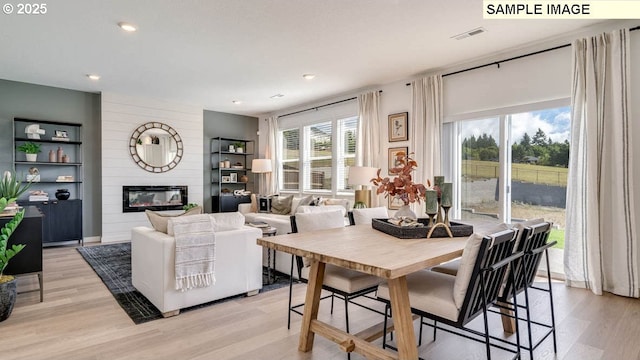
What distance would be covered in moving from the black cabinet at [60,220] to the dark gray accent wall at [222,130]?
2.34 m

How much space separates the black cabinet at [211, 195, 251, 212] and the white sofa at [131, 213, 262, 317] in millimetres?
3903

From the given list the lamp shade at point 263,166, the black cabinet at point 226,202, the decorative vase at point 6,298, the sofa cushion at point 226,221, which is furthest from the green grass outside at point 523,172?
the decorative vase at point 6,298

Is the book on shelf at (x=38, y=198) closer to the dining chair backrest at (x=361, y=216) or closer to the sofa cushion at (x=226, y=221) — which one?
the sofa cushion at (x=226, y=221)

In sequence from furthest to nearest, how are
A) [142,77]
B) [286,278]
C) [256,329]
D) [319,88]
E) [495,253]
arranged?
[319,88] → [142,77] → [286,278] → [256,329] → [495,253]

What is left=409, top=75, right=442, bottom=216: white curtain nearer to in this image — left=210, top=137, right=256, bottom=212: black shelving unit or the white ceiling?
the white ceiling

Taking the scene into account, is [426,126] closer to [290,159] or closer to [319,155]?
[319,155]

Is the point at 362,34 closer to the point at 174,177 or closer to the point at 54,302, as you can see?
the point at 54,302

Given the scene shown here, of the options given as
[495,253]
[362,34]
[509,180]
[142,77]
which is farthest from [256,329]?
[142,77]

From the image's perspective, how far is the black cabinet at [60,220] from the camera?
5.38 metres

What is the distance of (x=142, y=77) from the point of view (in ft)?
16.8

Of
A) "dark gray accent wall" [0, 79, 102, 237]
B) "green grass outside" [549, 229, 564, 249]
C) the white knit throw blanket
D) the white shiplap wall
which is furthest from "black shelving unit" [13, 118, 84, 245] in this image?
"green grass outside" [549, 229, 564, 249]

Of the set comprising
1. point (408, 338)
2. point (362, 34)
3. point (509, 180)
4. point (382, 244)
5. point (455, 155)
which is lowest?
point (408, 338)

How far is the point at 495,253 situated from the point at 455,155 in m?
3.21

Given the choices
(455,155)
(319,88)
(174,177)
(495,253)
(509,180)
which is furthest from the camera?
(174,177)
